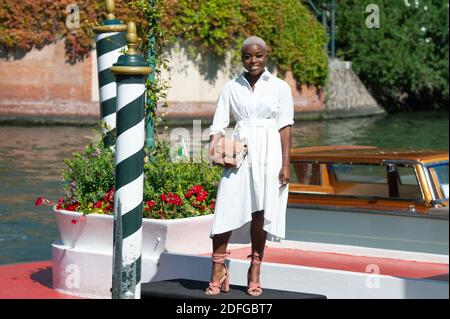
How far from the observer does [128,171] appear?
250 inches

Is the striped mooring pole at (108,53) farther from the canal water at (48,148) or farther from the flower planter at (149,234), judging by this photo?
the flower planter at (149,234)

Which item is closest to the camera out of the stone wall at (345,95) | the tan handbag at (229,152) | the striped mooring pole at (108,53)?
the tan handbag at (229,152)

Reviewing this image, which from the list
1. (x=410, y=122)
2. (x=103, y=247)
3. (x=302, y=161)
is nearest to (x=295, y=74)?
(x=410, y=122)

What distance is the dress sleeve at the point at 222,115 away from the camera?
686 centimetres

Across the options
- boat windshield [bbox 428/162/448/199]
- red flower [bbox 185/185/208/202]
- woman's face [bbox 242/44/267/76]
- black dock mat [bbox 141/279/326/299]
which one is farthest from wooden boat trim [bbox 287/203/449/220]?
woman's face [bbox 242/44/267/76]

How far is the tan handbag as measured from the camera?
673cm

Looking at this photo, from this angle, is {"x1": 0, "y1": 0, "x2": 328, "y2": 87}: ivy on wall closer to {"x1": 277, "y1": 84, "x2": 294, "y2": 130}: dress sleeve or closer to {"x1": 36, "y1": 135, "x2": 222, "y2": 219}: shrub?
{"x1": 36, "y1": 135, "x2": 222, "y2": 219}: shrub

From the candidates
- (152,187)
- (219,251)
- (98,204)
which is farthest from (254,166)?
(98,204)

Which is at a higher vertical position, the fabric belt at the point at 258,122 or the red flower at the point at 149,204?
the fabric belt at the point at 258,122

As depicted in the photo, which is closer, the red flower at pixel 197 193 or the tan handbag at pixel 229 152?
the tan handbag at pixel 229 152

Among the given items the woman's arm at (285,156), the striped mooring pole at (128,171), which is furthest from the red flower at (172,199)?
the striped mooring pole at (128,171)

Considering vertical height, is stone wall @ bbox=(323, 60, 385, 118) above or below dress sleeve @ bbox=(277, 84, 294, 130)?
below
